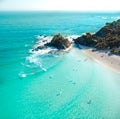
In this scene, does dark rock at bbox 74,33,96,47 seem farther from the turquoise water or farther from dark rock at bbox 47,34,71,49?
the turquoise water

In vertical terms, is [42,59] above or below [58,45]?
below

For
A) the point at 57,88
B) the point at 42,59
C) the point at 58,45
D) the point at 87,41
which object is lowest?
the point at 42,59

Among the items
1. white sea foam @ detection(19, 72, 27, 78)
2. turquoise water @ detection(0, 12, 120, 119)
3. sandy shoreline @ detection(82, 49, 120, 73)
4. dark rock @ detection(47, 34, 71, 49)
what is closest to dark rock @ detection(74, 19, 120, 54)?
sandy shoreline @ detection(82, 49, 120, 73)

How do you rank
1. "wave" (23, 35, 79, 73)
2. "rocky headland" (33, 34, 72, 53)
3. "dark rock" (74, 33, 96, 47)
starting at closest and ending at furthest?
"wave" (23, 35, 79, 73) < "rocky headland" (33, 34, 72, 53) < "dark rock" (74, 33, 96, 47)

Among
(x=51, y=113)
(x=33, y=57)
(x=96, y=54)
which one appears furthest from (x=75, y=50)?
(x=51, y=113)

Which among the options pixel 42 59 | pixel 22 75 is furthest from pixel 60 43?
pixel 22 75

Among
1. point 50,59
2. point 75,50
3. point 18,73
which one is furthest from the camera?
point 75,50

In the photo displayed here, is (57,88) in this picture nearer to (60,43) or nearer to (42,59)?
(42,59)

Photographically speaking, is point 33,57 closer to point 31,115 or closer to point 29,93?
point 29,93
